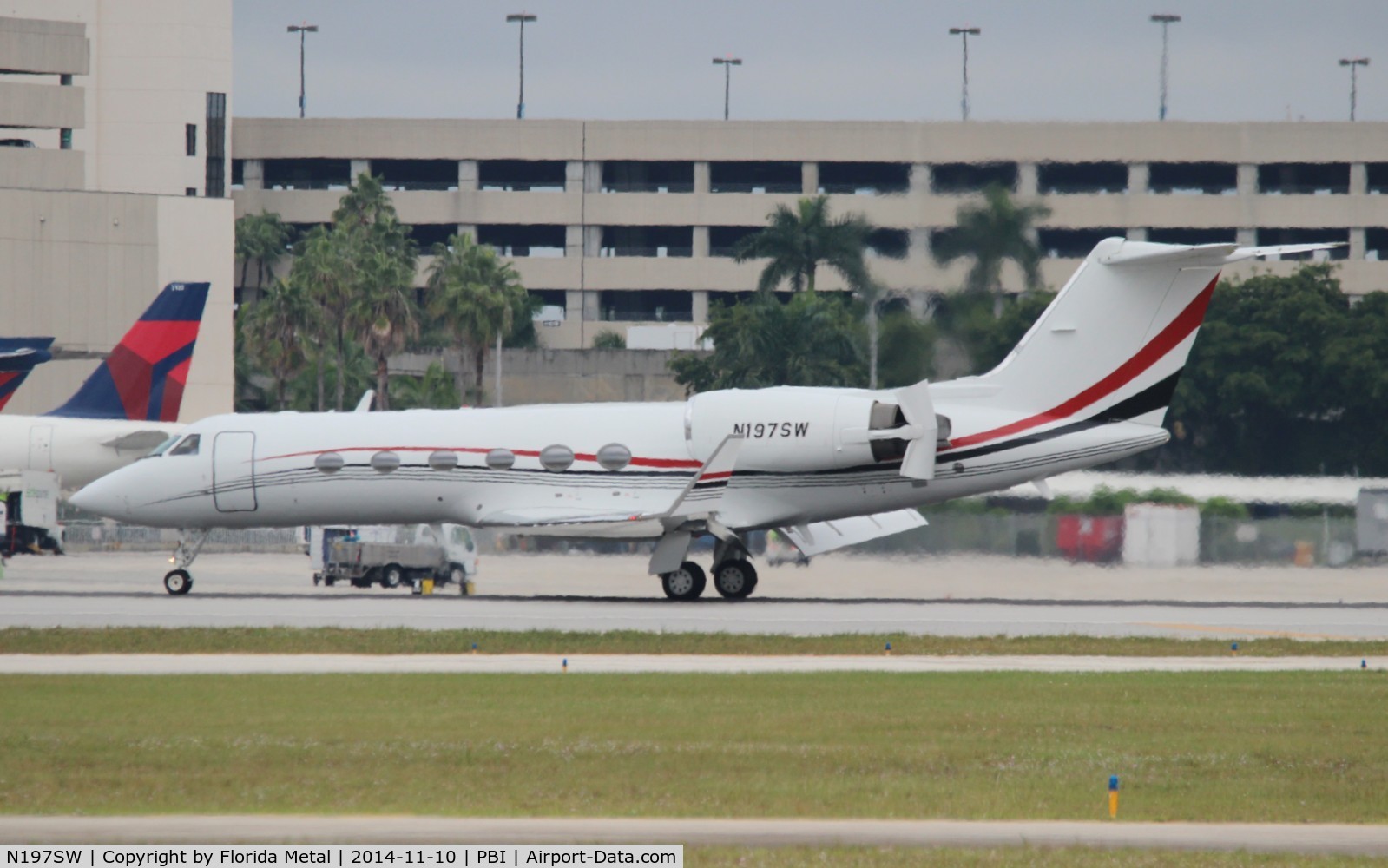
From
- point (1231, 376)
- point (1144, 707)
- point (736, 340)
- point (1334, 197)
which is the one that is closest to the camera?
point (1144, 707)

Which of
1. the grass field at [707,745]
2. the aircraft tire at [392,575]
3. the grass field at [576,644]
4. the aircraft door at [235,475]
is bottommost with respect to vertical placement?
the aircraft tire at [392,575]

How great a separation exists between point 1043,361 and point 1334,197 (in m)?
58.7

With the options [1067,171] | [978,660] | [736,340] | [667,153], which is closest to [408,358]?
[667,153]

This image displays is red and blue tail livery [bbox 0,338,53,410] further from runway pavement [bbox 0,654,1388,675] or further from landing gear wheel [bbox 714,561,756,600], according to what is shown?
runway pavement [bbox 0,654,1388,675]

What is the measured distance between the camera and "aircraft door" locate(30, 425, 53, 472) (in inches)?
1768

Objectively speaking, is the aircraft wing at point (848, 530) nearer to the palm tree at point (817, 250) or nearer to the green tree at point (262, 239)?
the palm tree at point (817, 250)

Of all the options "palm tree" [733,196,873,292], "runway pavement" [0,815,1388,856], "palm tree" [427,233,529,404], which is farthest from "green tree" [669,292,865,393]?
"runway pavement" [0,815,1388,856]

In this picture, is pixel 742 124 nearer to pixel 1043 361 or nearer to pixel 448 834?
pixel 1043 361

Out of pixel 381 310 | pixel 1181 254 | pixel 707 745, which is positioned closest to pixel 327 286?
pixel 381 310

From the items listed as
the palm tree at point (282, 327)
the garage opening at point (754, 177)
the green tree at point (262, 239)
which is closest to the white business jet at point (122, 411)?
the palm tree at point (282, 327)

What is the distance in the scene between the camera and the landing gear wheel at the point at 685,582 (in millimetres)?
33094

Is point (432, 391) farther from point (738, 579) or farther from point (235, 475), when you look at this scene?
point (738, 579)

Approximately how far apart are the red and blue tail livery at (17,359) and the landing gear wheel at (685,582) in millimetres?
18883

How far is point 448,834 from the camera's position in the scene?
1140 cm
